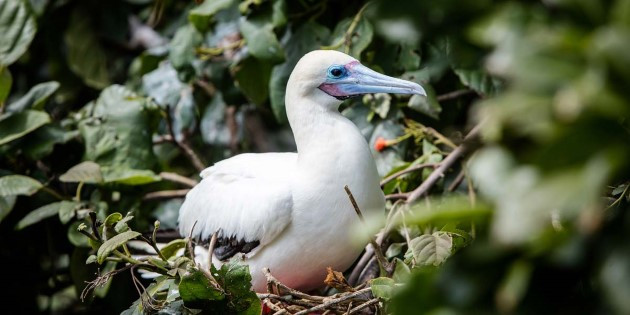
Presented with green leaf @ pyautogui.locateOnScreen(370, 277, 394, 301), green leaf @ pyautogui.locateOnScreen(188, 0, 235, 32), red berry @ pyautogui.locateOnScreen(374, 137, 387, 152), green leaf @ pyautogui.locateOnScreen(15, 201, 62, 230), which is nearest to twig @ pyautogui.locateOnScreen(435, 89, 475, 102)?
red berry @ pyautogui.locateOnScreen(374, 137, 387, 152)

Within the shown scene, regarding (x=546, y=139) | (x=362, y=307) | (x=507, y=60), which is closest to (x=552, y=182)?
(x=546, y=139)

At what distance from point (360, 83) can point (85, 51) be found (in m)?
2.48

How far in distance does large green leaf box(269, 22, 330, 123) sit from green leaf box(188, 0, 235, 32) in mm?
354

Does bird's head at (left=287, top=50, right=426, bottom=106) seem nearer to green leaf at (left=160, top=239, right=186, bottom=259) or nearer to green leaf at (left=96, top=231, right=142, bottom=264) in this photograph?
green leaf at (left=160, top=239, right=186, bottom=259)

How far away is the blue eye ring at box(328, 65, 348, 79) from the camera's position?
3.23 metres

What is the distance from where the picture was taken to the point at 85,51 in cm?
515

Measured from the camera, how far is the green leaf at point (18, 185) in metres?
3.75

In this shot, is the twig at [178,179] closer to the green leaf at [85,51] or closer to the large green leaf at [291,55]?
the large green leaf at [291,55]

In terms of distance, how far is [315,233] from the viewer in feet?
10.0

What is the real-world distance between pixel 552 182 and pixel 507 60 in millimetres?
192

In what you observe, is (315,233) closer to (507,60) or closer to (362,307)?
(362,307)

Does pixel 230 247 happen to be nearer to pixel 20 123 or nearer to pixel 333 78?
pixel 333 78

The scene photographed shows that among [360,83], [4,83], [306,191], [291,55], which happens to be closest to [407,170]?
[360,83]

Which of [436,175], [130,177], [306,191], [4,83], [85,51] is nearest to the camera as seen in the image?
[306,191]
